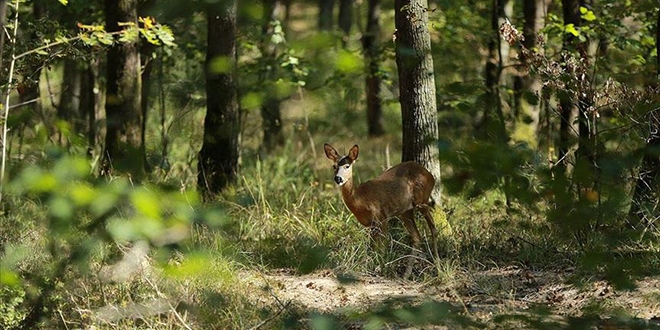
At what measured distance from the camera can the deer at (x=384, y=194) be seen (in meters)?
9.70

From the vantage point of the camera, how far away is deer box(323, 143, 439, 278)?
970 cm

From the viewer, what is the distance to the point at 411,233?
9.73m

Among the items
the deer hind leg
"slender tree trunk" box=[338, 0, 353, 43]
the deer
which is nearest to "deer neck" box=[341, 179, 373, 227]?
the deer

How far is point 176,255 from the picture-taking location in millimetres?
1881

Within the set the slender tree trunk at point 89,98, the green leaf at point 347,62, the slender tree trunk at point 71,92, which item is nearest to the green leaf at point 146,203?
the green leaf at point 347,62

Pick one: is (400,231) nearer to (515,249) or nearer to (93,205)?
(515,249)

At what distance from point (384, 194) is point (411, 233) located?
0.46 metres

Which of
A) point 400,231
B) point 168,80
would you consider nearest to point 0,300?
point 400,231

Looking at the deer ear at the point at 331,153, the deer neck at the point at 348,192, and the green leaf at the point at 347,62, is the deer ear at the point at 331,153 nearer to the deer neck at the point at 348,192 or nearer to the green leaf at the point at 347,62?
the deer neck at the point at 348,192

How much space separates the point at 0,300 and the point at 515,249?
4.73 meters

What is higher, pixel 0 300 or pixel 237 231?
pixel 237 231

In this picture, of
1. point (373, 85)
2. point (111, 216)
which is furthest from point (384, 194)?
point (373, 85)

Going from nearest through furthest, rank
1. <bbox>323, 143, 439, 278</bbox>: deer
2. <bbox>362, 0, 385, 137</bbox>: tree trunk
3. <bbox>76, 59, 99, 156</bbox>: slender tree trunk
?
<bbox>323, 143, 439, 278</bbox>: deer
<bbox>76, 59, 99, 156</bbox>: slender tree trunk
<bbox>362, 0, 385, 137</bbox>: tree trunk

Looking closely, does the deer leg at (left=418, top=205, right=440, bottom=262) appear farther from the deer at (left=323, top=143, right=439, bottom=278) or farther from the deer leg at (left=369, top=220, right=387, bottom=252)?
the deer leg at (left=369, top=220, right=387, bottom=252)
